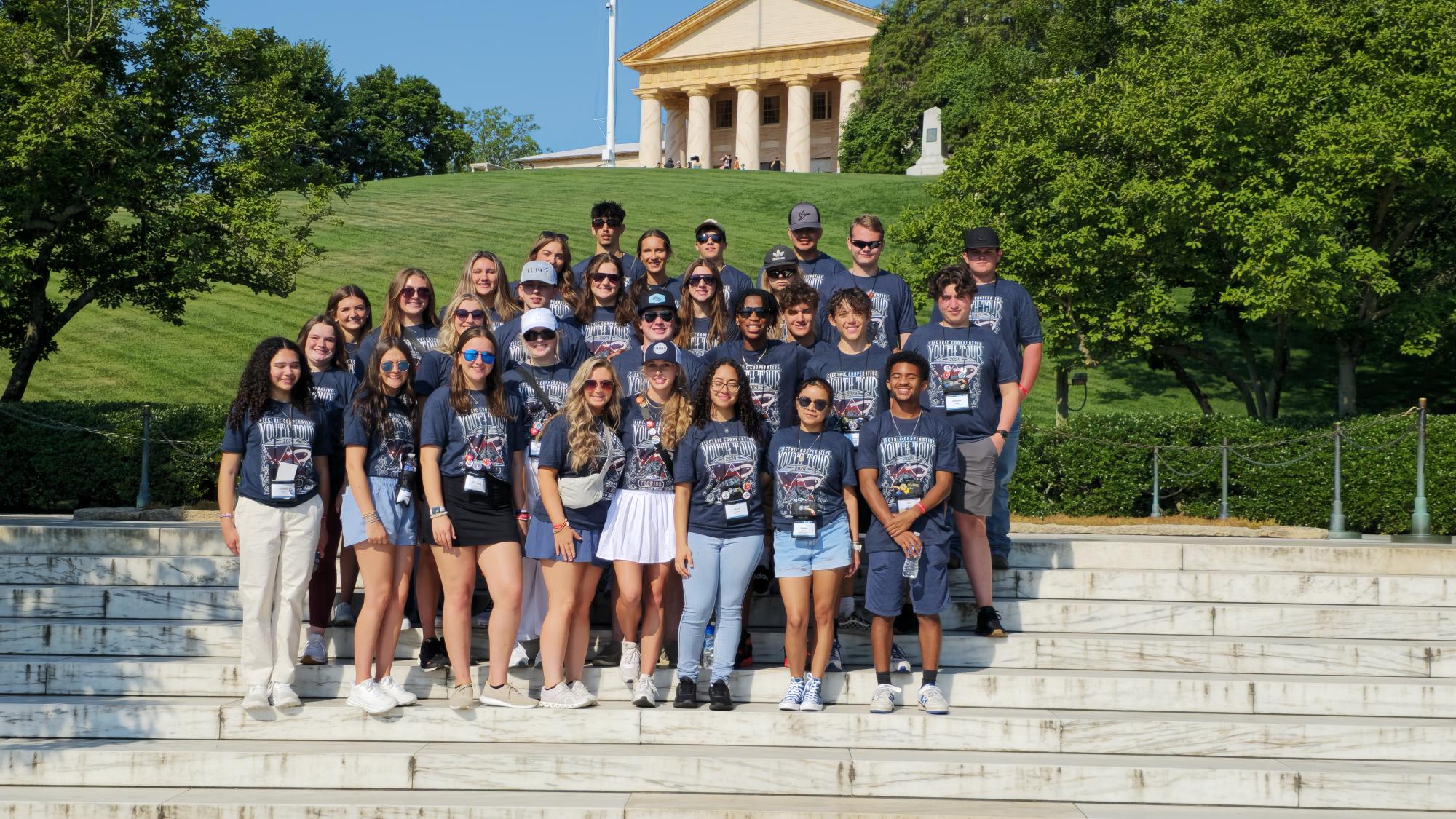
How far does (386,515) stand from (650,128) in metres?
78.1

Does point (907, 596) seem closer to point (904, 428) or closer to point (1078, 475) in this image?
point (904, 428)

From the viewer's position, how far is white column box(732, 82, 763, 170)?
77062 mm

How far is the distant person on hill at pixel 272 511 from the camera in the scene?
688cm

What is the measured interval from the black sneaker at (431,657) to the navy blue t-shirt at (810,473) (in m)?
2.15

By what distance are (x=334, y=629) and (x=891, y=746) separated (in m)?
3.53

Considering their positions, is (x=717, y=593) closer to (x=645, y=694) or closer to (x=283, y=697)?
(x=645, y=694)

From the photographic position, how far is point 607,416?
7.14 meters

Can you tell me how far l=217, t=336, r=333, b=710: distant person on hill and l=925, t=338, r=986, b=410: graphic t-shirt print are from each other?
3.66 meters

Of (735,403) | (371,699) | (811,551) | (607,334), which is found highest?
(607,334)

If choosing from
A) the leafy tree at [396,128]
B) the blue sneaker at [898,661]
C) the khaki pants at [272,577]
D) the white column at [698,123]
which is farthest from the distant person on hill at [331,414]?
the white column at [698,123]

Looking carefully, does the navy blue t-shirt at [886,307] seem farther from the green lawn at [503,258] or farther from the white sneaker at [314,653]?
the green lawn at [503,258]

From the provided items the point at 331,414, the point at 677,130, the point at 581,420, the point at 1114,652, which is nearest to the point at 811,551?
the point at 581,420

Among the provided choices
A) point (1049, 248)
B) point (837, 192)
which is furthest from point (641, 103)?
point (1049, 248)

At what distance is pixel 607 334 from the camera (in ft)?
27.3
